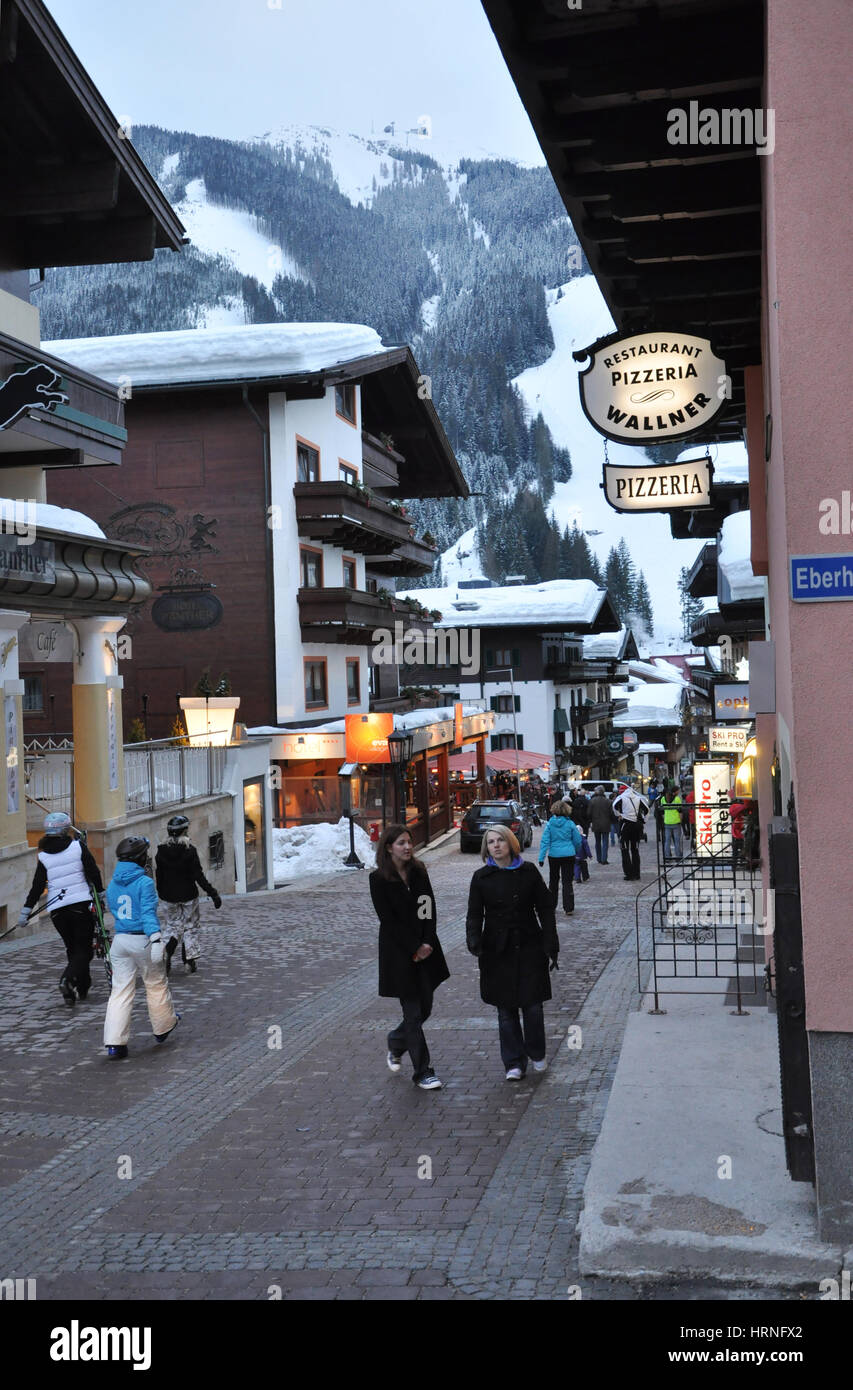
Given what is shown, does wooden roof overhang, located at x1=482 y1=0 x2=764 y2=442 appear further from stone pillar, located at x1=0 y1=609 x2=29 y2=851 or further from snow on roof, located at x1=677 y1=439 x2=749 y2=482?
stone pillar, located at x1=0 y1=609 x2=29 y2=851

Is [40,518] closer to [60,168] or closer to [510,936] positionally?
[60,168]

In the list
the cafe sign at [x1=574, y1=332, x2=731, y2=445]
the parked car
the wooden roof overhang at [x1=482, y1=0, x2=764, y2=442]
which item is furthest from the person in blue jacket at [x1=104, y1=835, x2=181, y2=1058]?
the parked car

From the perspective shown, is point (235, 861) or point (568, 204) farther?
point (235, 861)

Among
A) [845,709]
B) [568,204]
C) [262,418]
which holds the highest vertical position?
[262,418]

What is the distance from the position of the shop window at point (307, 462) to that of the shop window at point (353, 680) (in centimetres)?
595

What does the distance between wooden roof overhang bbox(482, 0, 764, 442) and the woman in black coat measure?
3.86m

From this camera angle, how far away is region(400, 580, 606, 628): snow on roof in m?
62.3

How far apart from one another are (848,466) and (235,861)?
20.3 m

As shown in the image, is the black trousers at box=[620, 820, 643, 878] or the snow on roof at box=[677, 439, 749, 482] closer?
the snow on roof at box=[677, 439, 749, 482]

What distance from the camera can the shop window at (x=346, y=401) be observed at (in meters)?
37.7
